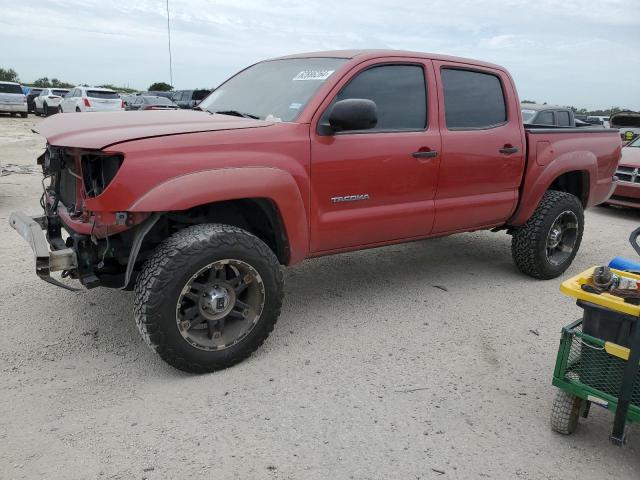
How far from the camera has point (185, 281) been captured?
291 centimetres

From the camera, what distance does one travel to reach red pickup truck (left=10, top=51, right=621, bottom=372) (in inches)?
113

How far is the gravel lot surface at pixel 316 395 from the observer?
2.44 metres

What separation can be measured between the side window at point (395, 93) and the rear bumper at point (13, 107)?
25.1 m

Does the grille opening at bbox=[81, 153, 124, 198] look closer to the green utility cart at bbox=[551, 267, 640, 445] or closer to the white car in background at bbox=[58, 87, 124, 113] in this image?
the green utility cart at bbox=[551, 267, 640, 445]

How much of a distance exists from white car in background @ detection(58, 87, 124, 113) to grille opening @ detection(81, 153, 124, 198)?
19677 mm

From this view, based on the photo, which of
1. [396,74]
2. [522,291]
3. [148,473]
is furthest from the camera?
[522,291]

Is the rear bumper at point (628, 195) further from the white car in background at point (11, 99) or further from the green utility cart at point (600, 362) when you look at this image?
the white car in background at point (11, 99)

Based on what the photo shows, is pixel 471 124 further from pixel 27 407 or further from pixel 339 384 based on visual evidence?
pixel 27 407

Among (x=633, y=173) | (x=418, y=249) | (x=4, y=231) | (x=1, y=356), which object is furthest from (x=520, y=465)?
(x=633, y=173)

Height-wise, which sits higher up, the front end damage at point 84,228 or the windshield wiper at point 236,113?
the windshield wiper at point 236,113

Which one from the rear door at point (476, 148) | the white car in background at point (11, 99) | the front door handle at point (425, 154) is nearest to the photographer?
the front door handle at point (425, 154)

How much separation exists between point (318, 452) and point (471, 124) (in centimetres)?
290

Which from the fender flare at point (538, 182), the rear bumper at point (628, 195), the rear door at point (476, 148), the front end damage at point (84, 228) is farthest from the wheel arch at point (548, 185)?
the rear bumper at point (628, 195)

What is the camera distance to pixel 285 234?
334cm
